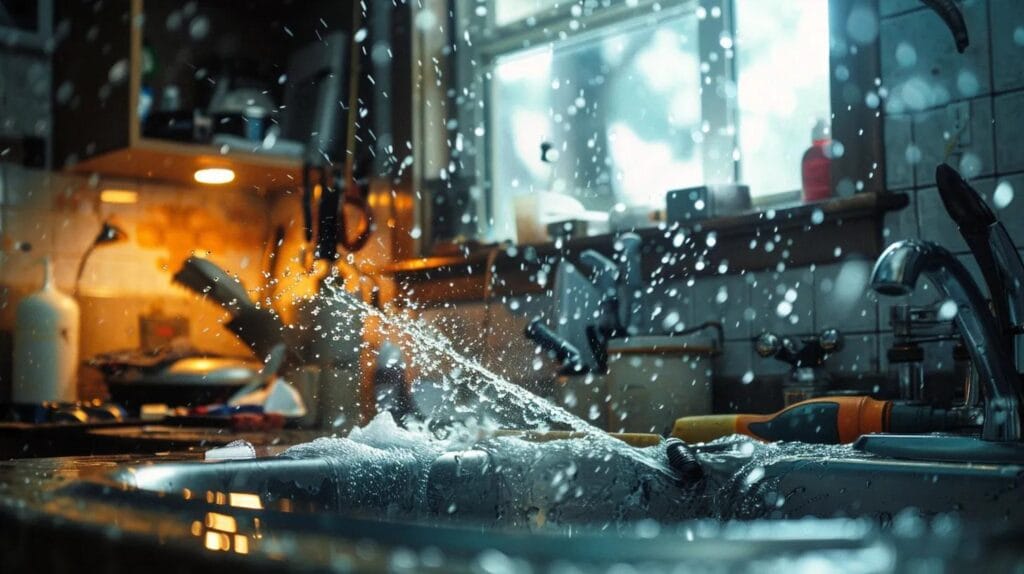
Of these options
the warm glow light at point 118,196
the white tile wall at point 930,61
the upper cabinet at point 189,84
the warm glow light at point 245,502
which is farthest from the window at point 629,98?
the warm glow light at point 245,502

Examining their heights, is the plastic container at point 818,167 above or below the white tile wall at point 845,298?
above

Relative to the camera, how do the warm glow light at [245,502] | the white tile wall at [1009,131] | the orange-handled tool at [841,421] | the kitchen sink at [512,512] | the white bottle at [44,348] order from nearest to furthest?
the kitchen sink at [512,512] → the warm glow light at [245,502] → the orange-handled tool at [841,421] → the white tile wall at [1009,131] → the white bottle at [44,348]

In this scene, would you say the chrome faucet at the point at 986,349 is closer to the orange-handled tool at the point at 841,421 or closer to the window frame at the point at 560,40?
the orange-handled tool at the point at 841,421

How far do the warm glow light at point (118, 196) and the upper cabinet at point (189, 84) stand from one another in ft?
0.16

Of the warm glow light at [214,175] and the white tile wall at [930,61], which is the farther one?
the warm glow light at [214,175]

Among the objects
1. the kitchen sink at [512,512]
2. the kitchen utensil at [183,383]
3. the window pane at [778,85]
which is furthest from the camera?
the kitchen utensil at [183,383]

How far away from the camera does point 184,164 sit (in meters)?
2.63

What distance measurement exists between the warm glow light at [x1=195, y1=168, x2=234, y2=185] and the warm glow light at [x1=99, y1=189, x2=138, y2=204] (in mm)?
175

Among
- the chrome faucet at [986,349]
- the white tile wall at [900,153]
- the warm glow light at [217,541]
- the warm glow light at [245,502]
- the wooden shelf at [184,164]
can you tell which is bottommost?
the warm glow light at [245,502]

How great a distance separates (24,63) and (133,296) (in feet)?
2.17

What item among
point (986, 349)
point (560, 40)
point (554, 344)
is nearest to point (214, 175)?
point (560, 40)

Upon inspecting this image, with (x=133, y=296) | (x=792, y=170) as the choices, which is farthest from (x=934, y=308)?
(x=133, y=296)

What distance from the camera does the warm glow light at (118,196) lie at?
2713 millimetres

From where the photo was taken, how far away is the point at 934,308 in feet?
3.99
